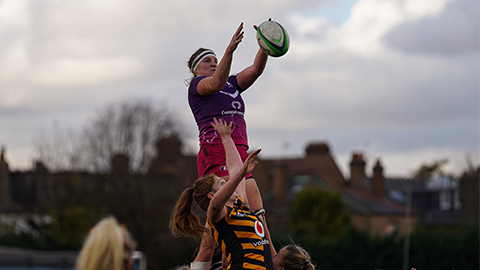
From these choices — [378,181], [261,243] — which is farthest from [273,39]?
[378,181]

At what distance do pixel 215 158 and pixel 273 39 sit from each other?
1352 millimetres

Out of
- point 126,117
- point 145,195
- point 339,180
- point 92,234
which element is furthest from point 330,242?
point 339,180

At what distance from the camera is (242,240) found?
5.72 m

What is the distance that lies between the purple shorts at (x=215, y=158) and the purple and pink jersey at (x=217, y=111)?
51 millimetres

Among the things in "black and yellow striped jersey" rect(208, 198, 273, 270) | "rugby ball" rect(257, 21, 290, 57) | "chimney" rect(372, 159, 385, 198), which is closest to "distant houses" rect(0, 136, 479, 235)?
"chimney" rect(372, 159, 385, 198)

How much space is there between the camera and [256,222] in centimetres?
585

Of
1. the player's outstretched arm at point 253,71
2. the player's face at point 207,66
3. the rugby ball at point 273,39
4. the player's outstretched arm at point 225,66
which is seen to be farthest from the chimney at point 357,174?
the player's outstretched arm at point 225,66

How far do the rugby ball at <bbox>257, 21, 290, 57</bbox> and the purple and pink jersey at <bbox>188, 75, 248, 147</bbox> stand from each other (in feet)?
2.34

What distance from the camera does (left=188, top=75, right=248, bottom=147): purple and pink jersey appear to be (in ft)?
22.1

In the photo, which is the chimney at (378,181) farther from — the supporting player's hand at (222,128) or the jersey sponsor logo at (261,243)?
the jersey sponsor logo at (261,243)

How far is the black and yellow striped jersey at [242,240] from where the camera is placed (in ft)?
18.6

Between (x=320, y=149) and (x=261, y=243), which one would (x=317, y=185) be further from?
(x=261, y=243)

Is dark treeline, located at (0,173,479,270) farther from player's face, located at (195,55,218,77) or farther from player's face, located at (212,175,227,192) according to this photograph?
player's face, located at (212,175,227,192)

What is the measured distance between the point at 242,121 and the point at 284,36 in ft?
3.44
